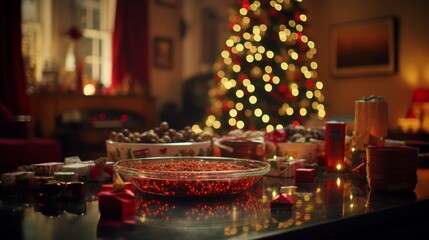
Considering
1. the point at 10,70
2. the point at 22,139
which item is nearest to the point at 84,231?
the point at 22,139

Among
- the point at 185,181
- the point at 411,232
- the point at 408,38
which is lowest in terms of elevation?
the point at 411,232

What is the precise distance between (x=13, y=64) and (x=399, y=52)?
484cm

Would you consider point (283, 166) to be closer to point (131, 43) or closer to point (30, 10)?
point (30, 10)

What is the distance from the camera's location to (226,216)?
859 mm

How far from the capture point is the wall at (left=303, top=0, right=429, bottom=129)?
19.3 ft

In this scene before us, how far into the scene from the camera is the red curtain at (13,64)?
5.12 meters

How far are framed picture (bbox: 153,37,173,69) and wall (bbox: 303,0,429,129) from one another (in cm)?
223

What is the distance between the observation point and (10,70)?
518 centimetres

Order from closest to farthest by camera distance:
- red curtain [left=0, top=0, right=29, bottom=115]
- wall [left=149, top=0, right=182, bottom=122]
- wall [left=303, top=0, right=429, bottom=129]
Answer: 1. red curtain [left=0, top=0, right=29, bottom=115]
2. wall [left=303, top=0, right=429, bottom=129]
3. wall [left=149, top=0, right=182, bottom=122]

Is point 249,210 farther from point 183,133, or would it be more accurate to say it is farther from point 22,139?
point 22,139

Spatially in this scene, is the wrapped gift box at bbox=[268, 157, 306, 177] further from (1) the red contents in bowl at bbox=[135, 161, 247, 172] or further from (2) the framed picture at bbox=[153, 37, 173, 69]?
(2) the framed picture at bbox=[153, 37, 173, 69]

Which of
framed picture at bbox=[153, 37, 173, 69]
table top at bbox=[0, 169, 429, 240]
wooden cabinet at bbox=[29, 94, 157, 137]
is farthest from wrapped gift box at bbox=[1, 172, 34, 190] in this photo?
framed picture at bbox=[153, 37, 173, 69]

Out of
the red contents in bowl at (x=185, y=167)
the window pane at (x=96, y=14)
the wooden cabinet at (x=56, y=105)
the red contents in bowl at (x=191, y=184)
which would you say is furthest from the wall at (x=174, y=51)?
the red contents in bowl at (x=191, y=184)

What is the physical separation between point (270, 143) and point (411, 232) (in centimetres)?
65
